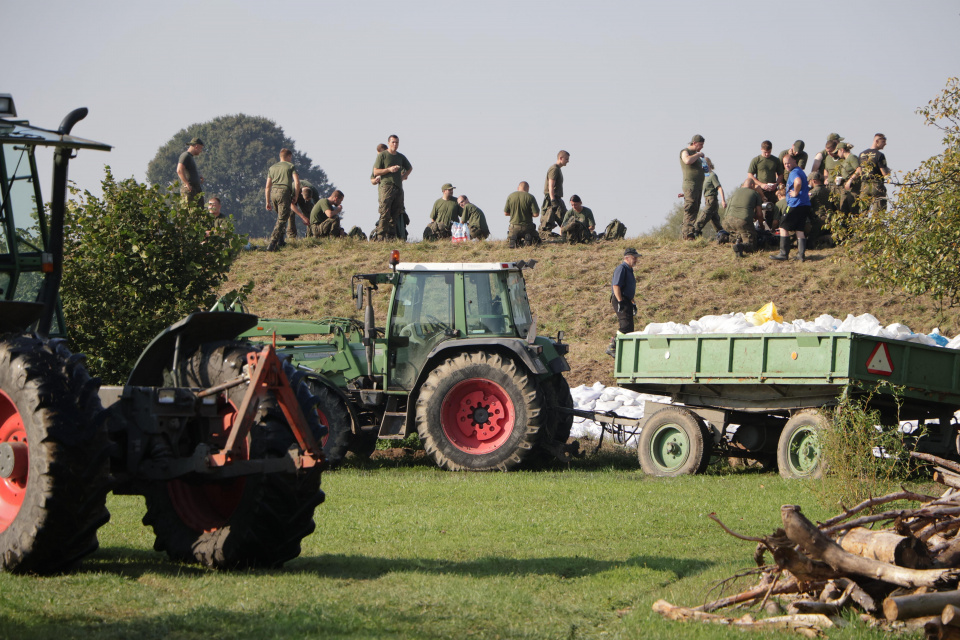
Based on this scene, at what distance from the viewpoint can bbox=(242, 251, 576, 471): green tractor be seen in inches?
506

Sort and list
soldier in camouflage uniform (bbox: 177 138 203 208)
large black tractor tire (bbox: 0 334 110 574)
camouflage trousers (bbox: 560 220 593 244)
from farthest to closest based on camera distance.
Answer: camouflage trousers (bbox: 560 220 593 244), soldier in camouflage uniform (bbox: 177 138 203 208), large black tractor tire (bbox: 0 334 110 574)

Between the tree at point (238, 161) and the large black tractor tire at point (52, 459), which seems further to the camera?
the tree at point (238, 161)

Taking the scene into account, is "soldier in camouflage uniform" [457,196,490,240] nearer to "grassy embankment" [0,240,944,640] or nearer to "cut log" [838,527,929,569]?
"grassy embankment" [0,240,944,640]

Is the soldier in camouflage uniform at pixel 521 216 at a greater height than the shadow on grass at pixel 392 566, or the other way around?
the soldier in camouflage uniform at pixel 521 216

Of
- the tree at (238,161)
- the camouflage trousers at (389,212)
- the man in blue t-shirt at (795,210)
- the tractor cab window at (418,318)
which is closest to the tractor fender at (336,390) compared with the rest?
the tractor cab window at (418,318)

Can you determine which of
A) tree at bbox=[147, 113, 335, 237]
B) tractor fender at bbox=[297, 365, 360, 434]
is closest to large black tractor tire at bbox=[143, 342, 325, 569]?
tractor fender at bbox=[297, 365, 360, 434]

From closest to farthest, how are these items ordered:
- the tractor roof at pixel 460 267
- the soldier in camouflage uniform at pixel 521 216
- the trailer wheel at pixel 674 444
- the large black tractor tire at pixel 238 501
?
the large black tractor tire at pixel 238 501, the trailer wheel at pixel 674 444, the tractor roof at pixel 460 267, the soldier in camouflage uniform at pixel 521 216

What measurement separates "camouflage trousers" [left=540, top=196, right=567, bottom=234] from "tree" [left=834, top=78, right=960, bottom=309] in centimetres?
1109

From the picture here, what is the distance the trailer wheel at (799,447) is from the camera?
1157cm

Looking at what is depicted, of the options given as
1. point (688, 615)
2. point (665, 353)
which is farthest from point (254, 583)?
point (665, 353)

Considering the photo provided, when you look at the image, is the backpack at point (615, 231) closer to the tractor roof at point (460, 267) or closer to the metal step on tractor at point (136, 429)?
the tractor roof at point (460, 267)

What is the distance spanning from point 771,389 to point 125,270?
26.0ft

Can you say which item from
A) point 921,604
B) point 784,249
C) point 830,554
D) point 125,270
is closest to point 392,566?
point 830,554

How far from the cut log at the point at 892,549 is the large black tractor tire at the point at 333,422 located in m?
7.56
